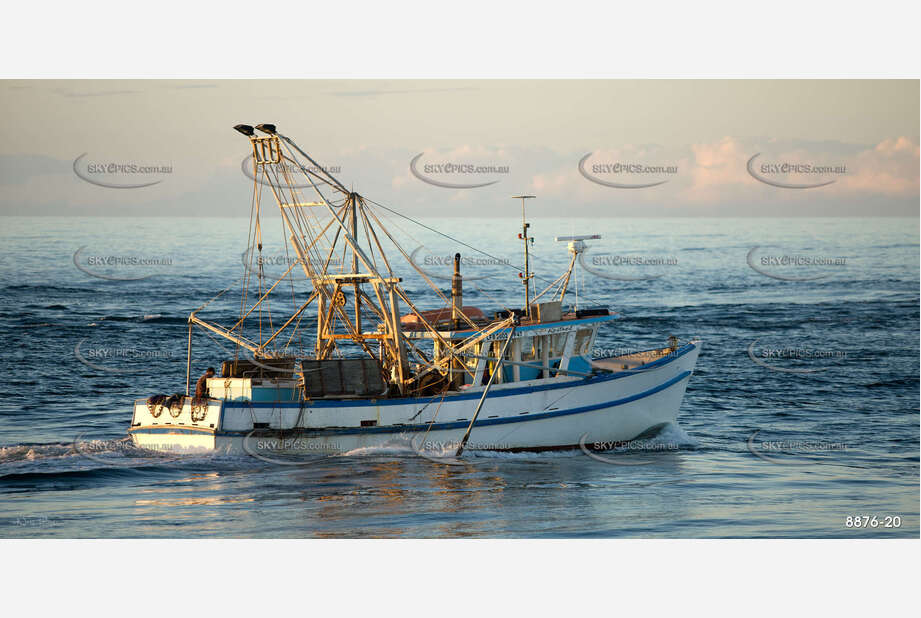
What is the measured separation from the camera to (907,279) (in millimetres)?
37531

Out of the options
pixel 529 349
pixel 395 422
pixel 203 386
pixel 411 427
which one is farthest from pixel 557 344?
pixel 203 386

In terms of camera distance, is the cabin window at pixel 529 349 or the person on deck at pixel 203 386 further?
the cabin window at pixel 529 349

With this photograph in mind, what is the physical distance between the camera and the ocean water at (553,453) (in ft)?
53.4

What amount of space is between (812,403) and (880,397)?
1.77 m

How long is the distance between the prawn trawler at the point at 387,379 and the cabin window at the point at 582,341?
0.08 ft

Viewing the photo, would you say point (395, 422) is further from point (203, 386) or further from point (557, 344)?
point (203, 386)

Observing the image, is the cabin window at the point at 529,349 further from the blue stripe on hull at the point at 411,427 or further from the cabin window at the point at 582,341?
the blue stripe on hull at the point at 411,427

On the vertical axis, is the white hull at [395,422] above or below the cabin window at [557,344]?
below

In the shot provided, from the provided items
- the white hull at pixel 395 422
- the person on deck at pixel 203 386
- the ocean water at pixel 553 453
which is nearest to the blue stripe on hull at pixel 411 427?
the white hull at pixel 395 422

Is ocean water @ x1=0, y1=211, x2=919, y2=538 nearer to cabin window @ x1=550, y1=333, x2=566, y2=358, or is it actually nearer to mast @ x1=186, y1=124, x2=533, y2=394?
mast @ x1=186, y1=124, x2=533, y2=394

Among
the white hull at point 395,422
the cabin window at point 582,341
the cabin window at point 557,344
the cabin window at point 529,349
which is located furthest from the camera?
the cabin window at point 582,341

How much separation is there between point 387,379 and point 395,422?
44.4 inches

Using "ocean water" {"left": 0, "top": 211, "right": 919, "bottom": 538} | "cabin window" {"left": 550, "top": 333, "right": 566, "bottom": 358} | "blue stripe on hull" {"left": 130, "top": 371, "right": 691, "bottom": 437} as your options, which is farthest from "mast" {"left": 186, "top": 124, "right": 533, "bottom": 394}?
"ocean water" {"left": 0, "top": 211, "right": 919, "bottom": 538}

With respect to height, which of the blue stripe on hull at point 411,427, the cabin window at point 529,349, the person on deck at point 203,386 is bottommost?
the blue stripe on hull at point 411,427
